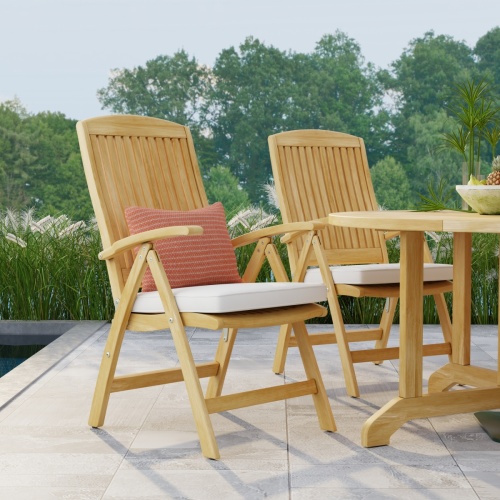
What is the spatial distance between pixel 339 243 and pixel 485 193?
1.36m

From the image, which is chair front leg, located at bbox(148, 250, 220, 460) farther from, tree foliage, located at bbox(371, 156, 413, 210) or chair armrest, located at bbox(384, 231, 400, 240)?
tree foliage, located at bbox(371, 156, 413, 210)

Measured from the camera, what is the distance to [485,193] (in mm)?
2730

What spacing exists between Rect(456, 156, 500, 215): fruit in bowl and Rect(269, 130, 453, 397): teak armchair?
68 cm

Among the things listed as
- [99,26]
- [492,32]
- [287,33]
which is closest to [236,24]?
[287,33]

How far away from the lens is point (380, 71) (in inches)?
679

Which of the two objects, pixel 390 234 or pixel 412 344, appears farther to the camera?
pixel 390 234

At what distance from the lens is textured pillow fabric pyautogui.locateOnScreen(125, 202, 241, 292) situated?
295cm

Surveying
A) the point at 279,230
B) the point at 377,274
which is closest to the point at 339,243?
the point at 377,274

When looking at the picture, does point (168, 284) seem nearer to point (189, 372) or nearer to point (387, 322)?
point (189, 372)

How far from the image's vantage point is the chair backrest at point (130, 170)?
3029 mm

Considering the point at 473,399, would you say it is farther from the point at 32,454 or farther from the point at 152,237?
the point at 32,454

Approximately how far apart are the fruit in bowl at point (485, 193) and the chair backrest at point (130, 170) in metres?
1.08

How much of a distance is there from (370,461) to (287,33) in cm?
1581

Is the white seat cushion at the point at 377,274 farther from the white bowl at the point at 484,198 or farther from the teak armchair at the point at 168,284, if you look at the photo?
the white bowl at the point at 484,198
